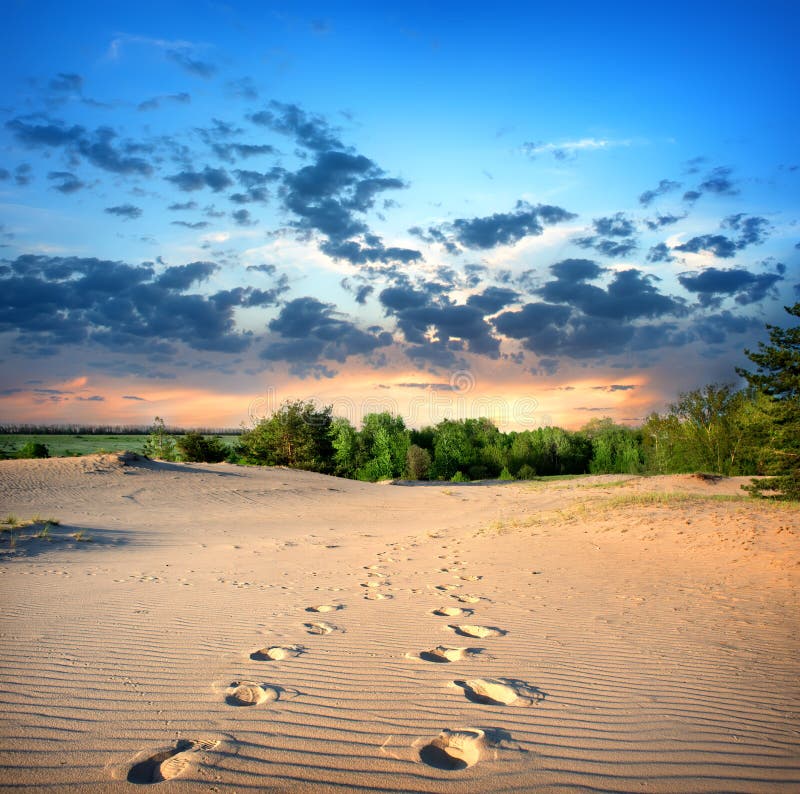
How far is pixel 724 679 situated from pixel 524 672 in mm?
1768

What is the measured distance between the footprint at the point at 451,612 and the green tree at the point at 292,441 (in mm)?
31966

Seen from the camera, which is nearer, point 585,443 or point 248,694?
point 248,694

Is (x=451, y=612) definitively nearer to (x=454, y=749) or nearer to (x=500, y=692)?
(x=500, y=692)

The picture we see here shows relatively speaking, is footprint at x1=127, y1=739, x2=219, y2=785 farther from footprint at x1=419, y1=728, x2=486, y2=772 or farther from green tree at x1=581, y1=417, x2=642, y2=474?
green tree at x1=581, y1=417, x2=642, y2=474

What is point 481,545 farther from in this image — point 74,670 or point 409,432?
point 409,432

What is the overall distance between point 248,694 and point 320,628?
75.5 inches

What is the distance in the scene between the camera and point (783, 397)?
12078 mm

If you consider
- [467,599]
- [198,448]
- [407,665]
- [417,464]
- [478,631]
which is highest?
[198,448]

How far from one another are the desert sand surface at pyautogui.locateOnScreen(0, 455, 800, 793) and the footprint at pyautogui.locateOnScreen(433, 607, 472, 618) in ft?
0.14

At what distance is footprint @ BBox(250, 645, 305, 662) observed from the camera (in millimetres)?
4738

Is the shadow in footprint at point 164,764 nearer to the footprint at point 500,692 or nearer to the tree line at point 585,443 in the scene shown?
the footprint at point 500,692

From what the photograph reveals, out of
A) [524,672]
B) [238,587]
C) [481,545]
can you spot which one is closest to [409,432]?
[481,545]

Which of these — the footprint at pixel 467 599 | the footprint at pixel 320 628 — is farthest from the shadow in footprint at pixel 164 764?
the footprint at pixel 467 599

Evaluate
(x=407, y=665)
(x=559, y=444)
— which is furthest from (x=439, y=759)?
(x=559, y=444)
